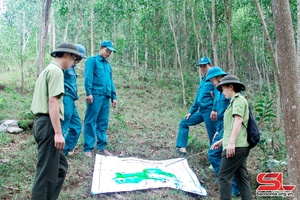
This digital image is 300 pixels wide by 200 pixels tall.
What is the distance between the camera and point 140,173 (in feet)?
12.5

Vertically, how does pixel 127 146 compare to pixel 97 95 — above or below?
below

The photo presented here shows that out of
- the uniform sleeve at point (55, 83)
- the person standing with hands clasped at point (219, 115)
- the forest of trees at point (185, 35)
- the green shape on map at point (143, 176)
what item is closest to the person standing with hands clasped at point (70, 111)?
the green shape on map at point (143, 176)

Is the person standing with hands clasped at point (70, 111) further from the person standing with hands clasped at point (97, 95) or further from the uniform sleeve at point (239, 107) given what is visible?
the uniform sleeve at point (239, 107)

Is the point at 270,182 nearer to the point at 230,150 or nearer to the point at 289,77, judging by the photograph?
the point at 230,150

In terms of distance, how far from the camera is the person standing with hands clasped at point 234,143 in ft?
9.21

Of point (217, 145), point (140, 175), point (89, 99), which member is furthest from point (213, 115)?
point (89, 99)

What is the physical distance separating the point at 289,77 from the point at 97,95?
113 inches

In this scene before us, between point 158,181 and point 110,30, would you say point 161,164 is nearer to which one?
point 158,181

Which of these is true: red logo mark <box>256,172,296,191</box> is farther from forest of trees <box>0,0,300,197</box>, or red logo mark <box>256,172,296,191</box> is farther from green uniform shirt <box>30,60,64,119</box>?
green uniform shirt <box>30,60,64,119</box>

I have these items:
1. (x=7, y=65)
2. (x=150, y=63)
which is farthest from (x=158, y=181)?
(x=7, y=65)

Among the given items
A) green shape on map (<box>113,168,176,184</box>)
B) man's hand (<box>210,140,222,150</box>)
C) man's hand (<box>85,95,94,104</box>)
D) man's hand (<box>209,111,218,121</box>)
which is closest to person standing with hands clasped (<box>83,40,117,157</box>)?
man's hand (<box>85,95,94,104</box>)

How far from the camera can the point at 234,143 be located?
2.81m

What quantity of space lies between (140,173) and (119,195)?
0.61 meters

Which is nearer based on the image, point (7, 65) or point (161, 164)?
point (161, 164)
